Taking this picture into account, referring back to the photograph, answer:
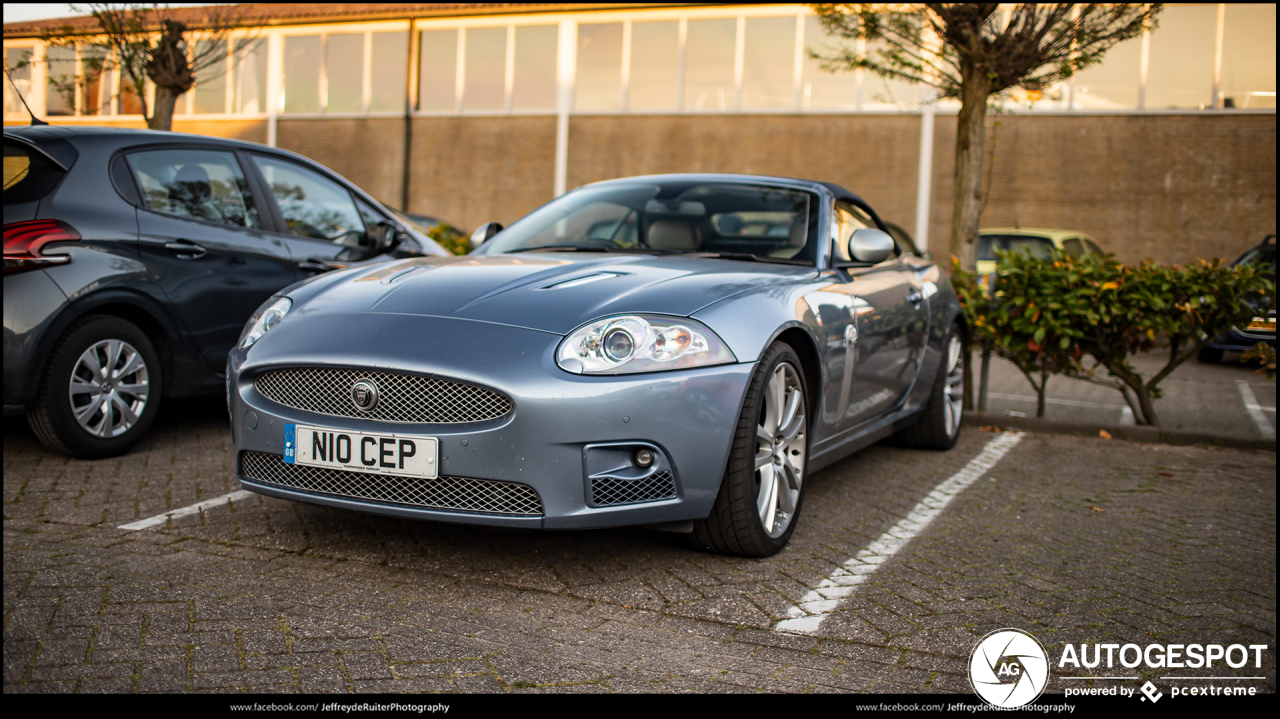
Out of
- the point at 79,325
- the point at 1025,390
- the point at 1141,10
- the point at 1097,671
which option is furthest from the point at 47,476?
the point at 1141,10

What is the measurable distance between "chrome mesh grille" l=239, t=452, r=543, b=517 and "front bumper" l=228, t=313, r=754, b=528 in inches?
0.5

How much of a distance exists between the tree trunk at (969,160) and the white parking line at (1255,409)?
235 cm

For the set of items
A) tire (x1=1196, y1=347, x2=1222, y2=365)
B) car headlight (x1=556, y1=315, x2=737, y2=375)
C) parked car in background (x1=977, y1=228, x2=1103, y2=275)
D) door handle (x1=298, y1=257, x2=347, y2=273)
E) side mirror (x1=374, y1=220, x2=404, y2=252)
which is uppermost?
parked car in background (x1=977, y1=228, x2=1103, y2=275)

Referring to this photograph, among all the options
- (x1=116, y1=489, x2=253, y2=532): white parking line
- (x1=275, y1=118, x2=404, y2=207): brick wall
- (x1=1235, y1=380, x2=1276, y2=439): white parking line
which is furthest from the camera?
(x1=275, y1=118, x2=404, y2=207): brick wall

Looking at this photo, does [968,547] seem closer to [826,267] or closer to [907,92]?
[826,267]

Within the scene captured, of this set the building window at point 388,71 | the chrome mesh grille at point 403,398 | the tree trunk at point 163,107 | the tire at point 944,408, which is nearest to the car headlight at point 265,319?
the chrome mesh grille at point 403,398

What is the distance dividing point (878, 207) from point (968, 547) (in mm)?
16751

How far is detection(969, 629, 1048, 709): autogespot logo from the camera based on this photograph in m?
2.55

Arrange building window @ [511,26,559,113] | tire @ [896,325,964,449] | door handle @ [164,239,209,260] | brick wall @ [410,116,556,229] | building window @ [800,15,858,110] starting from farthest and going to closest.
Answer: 1. building window @ [511,26,559,113]
2. brick wall @ [410,116,556,229]
3. building window @ [800,15,858,110]
4. tire @ [896,325,964,449]
5. door handle @ [164,239,209,260]

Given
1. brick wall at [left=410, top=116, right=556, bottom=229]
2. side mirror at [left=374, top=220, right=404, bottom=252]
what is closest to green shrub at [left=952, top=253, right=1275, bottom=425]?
side mirror at [left=374, top=220, right=404, bottom=252]

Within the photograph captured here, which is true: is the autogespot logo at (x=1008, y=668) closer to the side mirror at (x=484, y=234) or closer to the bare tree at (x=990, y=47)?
the side mirror at (x=484, y=234)

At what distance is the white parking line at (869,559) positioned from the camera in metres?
3.00

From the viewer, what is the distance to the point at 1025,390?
31.0 ft

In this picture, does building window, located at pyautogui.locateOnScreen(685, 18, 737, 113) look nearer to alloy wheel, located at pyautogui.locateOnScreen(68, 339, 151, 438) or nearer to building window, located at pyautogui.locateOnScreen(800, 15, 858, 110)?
building window, located at pyautogui.locateOnScreen(800, 15, 858, 110)
